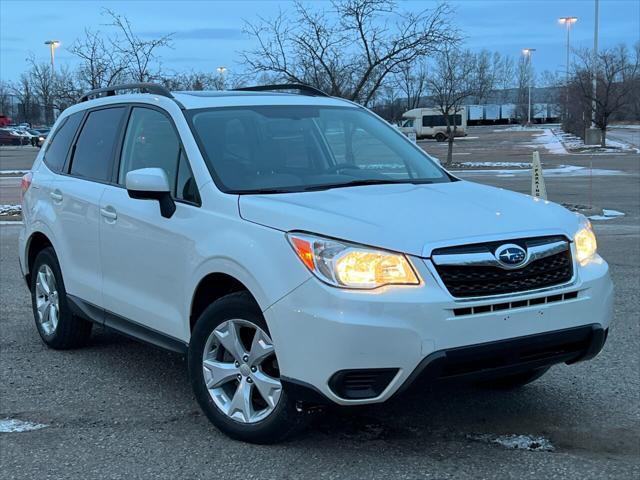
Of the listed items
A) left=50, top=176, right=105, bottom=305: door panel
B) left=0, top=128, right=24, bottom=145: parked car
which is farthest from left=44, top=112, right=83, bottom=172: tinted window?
left=0, top=128, right=24, bottom=145: parked car

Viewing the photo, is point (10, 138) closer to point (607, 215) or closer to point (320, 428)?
point (607, 215)

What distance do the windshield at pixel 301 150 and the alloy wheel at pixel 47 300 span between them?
2.06 m

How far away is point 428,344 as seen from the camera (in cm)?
340

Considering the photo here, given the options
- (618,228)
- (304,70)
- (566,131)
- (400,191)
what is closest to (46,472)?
(400,191)

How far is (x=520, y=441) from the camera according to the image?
405 cm

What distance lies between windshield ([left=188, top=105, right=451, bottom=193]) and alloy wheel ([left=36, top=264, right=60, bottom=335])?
206 centimetres

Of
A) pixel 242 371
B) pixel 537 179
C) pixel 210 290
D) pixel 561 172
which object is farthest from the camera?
pixel 561 172

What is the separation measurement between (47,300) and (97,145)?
138 cm

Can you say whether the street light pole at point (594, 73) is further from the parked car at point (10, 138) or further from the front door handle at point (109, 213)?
the parked car at point (10, 138)

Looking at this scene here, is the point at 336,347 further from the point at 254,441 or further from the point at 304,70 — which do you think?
the point at 304,70

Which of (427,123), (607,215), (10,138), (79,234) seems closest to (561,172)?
(607,215)

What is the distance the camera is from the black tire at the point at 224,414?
3777 mm

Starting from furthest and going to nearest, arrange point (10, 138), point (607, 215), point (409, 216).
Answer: point (10, 138) → point (607, 215) → point (409, 216)

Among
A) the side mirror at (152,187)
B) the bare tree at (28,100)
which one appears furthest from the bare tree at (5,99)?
the side mirror at (152,187)
